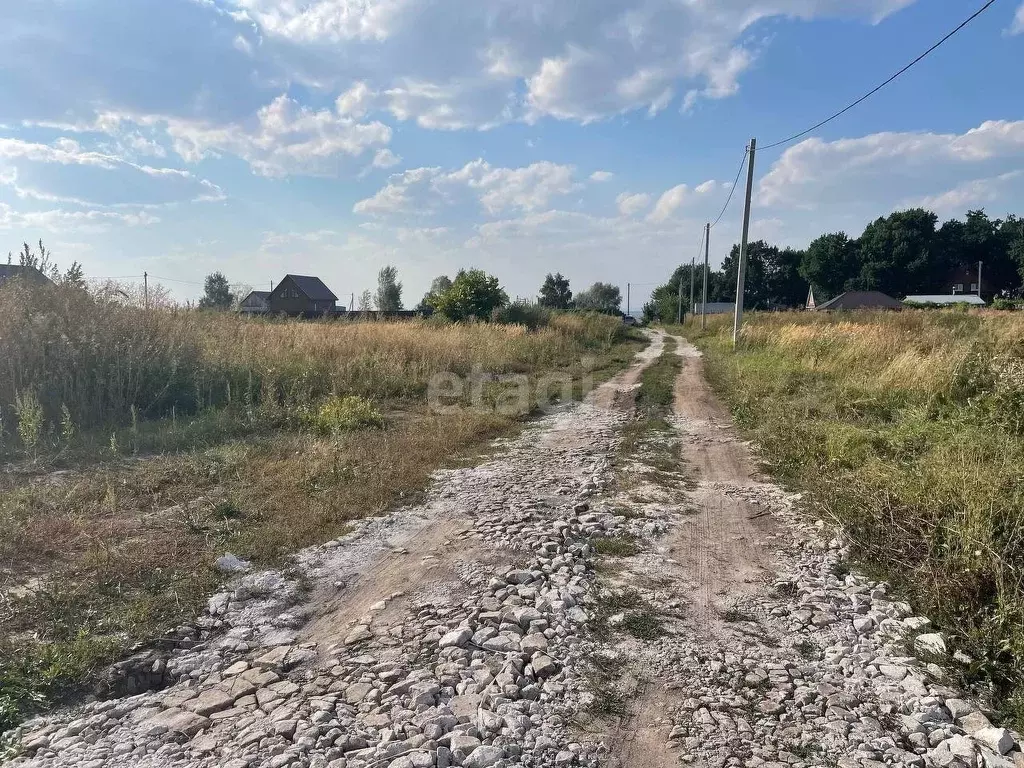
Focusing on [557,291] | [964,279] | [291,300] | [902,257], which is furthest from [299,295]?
[964,279]

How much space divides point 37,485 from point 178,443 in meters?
1.79

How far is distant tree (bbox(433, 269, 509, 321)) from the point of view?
26.2 m

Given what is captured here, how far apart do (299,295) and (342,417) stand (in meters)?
53.2

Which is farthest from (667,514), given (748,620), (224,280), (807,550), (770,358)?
(224,280)

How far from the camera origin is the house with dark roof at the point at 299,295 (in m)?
56.6

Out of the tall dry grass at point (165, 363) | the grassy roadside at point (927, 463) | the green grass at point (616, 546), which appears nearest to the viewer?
the grassy roadside at point (927, 463)

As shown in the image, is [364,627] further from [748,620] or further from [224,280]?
[224,280]

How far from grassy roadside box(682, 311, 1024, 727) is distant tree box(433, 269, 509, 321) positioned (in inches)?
607

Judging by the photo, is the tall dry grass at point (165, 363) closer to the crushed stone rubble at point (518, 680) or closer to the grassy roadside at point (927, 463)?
the crushed stone rubble at point (518, 680)

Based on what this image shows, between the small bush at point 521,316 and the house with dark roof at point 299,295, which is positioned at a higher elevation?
the house with dark roof at point 299,295

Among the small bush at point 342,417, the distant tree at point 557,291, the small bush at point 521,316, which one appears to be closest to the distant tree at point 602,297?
the distant tree at point 557,291

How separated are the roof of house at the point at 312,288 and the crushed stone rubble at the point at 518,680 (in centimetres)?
5793

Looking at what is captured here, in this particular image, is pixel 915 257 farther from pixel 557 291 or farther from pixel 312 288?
pixel 312 288

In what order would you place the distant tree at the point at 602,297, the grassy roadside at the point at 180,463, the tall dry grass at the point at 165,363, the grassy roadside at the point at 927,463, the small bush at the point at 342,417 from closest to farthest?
1. the grassy roadside at the point at 927,463
2. the grassy roadside at the point at 180,463
3. the tall dry grass at the point at 165,363
4. the small bush at the point at 342,417
5. the distant tree at the point at 602,297
